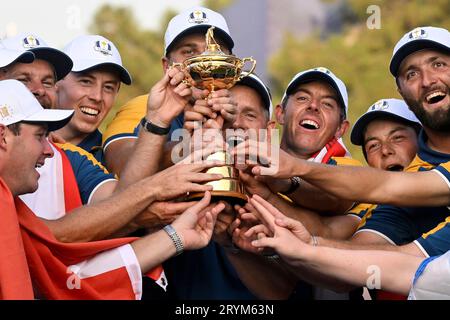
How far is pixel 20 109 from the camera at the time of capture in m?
4.31

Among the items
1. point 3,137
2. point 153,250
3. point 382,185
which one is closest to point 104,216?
point 153,250

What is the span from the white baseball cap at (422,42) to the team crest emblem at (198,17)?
1.10 m

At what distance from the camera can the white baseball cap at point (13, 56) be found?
503cm

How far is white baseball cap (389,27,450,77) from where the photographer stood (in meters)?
5.48

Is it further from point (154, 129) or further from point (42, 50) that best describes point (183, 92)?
point (42, 50)

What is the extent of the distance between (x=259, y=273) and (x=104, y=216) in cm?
94

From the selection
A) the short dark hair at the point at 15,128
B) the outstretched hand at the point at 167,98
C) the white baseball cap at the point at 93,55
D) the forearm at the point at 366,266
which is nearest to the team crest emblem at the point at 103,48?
the white baseball cap at the point at 93,55

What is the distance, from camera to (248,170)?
4.97 m

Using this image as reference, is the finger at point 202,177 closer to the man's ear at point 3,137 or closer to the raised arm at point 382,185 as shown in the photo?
the raised arm at point 382,185

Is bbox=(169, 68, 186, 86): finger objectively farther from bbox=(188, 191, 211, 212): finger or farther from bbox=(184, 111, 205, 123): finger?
bbox=(188, 191, 211, 212): finger

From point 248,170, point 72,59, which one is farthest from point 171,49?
point 248,170

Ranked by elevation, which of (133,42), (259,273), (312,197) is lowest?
(259,273)

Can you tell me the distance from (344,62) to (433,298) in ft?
38.2
